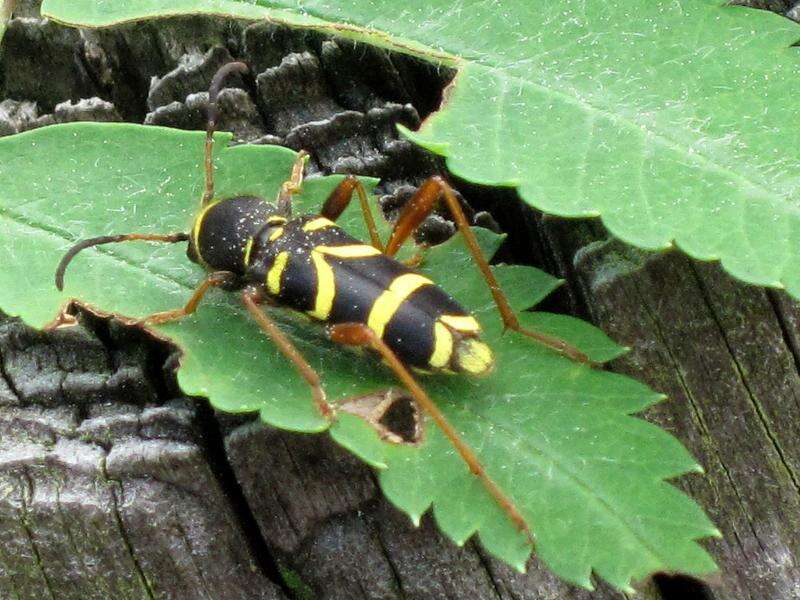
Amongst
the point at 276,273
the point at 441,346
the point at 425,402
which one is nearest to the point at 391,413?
the point at 425,402

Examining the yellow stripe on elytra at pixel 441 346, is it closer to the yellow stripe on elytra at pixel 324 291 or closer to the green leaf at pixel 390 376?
the green leaf at pixel 390 376

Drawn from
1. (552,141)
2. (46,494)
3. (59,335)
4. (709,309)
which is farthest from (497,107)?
(46,494)

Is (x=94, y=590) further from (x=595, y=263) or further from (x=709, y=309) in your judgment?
(x=709, y=309)

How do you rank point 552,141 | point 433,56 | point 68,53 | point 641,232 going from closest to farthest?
point 641,232 → point 552,141 → point 433,56 → point 68,53

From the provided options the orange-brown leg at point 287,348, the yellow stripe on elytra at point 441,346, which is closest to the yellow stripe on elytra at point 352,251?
the orange-brown leg at point 287,348

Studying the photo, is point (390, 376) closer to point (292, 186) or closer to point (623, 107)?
point (292, 186)

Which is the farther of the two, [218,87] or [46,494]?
[218,87]
